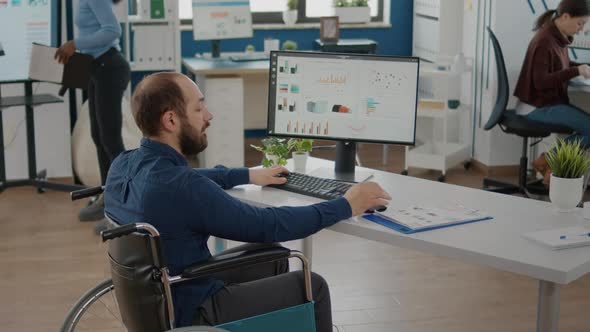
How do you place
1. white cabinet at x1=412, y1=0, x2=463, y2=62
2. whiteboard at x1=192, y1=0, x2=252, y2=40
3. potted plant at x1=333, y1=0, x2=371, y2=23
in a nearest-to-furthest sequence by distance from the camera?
whiteboard at x1=192, y1=0, x2=252, y2=40
white cabinet at x1=412, y1=0, x2=463, y2=62
potted plant at x1=333, y1=0, x2=371, y2=23

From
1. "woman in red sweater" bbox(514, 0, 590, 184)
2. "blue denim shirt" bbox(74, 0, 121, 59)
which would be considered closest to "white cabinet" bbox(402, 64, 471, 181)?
"woman in red sweater" bbox(514, 0, 590, 184)

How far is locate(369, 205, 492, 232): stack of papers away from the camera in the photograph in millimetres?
2531

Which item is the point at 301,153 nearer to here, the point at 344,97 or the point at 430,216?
the point at 344,97

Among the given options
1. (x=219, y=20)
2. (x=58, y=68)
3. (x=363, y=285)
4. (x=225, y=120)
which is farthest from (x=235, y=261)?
(x=219, y=20)

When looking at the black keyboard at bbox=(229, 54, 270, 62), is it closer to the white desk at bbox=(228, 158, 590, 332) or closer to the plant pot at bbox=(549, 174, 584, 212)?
the white desk at bbox=(228, 158, 590, 332)

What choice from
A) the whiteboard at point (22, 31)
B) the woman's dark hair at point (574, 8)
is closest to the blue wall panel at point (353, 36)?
the whiteboard at point (22, 31)

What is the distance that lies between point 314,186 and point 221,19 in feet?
11.4

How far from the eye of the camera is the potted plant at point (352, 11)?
6.96 metres

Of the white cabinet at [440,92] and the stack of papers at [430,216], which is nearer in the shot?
the stack of papers at [430,216]

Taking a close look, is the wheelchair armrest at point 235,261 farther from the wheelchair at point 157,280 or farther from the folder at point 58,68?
the folder at point 58,68

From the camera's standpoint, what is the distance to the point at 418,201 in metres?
2.82

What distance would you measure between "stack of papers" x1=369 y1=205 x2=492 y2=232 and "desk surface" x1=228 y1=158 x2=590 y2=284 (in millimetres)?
25

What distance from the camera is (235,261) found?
2.29 m

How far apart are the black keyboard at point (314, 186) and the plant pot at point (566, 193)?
0.64m
